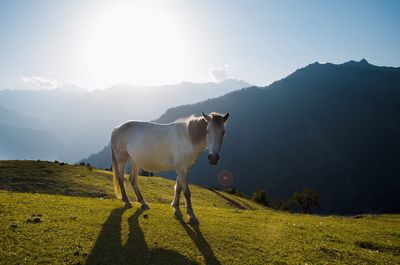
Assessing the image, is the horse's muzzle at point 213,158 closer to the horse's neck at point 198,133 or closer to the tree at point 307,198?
the horse's neck at point 198,133

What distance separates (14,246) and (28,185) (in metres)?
23.7

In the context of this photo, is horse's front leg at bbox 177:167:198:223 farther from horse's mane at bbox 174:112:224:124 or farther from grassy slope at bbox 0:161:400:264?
horse's mane at bbox 174:112:224:124

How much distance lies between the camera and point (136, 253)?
→ 32.6ft

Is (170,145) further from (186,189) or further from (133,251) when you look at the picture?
(133,251)

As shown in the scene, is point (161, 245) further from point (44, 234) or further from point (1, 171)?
point (1, 171)

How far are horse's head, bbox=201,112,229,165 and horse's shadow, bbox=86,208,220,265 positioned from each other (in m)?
3.08

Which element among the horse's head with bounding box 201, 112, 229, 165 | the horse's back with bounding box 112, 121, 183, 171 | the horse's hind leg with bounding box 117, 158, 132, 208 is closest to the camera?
the horse's head with bounding box 201, 112, 229, 165

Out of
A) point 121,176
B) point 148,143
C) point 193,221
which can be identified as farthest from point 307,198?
point 193,221

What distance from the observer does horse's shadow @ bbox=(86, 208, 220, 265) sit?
9.45 m

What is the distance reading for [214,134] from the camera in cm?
1289

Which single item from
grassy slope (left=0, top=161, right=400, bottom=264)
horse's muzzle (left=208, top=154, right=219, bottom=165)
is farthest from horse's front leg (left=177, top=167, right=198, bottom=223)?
horse's muzzle (left=208, top=154, right=219, bottom=165)

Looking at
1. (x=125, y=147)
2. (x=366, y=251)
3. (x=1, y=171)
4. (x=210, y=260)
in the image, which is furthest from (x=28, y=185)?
(x=366, y=251)

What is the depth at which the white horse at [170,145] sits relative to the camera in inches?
520

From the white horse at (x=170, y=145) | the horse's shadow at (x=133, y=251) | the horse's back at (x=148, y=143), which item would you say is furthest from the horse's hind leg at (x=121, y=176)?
the horse's shadow at (x=133, y=251)
